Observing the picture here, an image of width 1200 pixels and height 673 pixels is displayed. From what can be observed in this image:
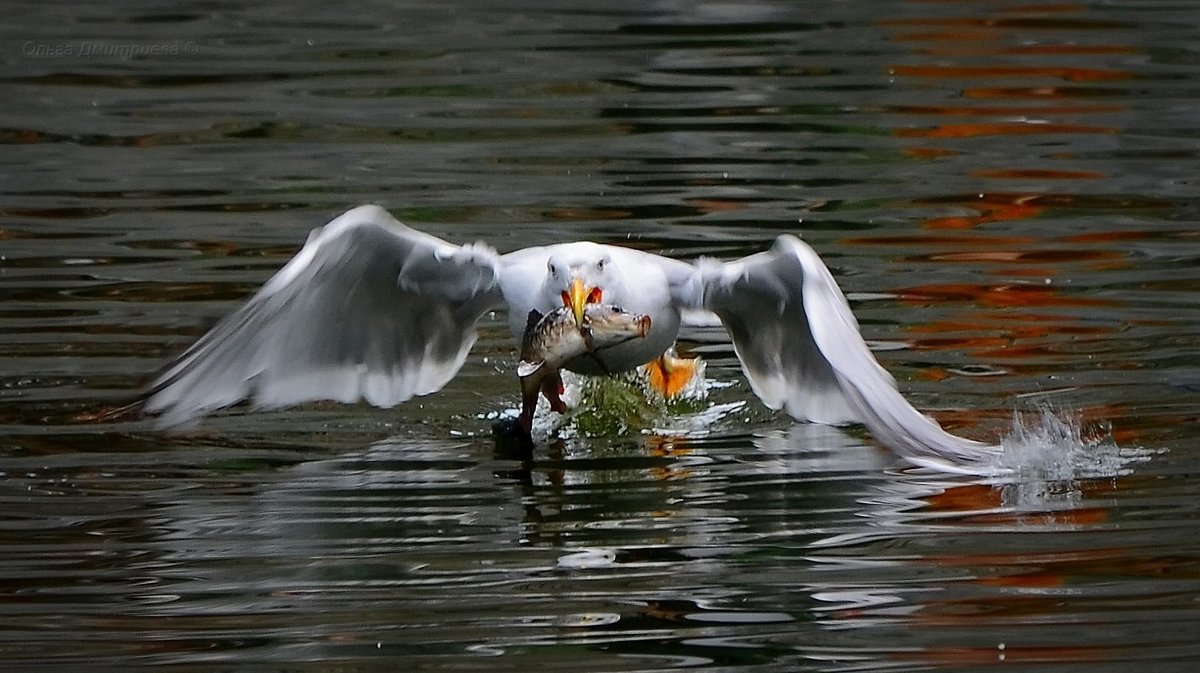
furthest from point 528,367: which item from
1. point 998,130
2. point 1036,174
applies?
point 998,130

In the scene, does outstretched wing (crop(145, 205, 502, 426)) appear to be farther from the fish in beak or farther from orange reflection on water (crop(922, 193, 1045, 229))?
orange reflection on water (crop(922, 193, 1045, 229))

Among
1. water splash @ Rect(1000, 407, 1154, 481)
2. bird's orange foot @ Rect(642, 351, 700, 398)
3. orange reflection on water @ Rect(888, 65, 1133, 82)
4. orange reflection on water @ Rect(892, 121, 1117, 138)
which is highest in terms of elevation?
orange reflection on water @ Rect(888, 65, 1133, 82)

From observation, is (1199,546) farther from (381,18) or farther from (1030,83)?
(381,18)

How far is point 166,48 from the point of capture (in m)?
12.4

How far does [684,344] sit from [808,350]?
1.15 metres

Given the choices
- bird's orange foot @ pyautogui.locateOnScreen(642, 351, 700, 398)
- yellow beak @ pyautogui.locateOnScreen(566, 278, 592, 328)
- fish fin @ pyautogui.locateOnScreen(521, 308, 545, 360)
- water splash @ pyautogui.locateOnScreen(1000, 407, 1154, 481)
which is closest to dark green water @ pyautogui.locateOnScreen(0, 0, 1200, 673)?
water splash @ pyautogui.locateOnScreen(1000, 407, 1154, 481)

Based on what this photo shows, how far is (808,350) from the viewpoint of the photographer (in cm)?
632

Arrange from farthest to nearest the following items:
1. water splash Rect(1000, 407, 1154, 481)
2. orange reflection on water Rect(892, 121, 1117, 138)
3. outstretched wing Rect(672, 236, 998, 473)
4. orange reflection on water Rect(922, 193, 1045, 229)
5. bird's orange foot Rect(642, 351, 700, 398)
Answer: orange reflection on water Rect(892, 121, 1117, 138)
orange reflection on water Rect(922, 193, 1045, 229)
bird's orange foot Rect(642, 351, 700, 398)
water splash Rect(1000, 407, 1154, 481)
outstretched wing Rect(672, 236, 998, 473)

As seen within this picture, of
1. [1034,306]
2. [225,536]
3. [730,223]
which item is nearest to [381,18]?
[730,223]

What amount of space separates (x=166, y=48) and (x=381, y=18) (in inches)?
59.3

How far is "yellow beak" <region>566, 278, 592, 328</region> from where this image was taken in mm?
5754

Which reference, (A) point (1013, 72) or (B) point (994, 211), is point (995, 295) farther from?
(A) point (1013, 72)

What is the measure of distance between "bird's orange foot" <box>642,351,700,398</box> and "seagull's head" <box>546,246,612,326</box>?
77 centimetres

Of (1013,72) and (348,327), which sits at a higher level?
(1013,72)
